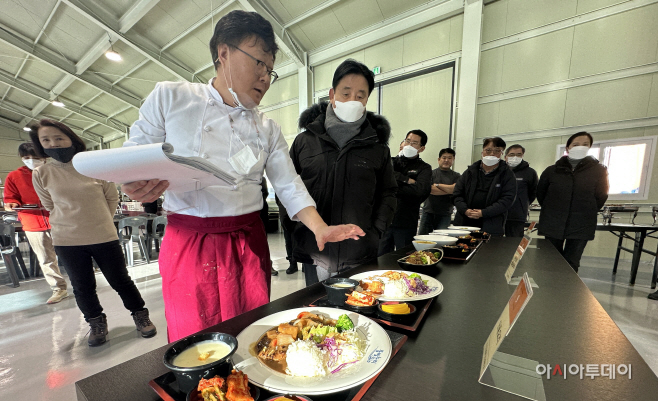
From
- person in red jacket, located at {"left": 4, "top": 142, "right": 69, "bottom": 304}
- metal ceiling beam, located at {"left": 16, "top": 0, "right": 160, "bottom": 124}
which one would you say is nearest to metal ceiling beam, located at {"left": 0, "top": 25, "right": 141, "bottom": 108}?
metal ceiling beam, located at {"left": 16, "top": 0, "right": 160, "bottom": 124}

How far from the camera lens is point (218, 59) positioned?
98cm

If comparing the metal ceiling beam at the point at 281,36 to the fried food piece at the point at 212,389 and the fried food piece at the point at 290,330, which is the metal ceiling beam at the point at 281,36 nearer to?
the fried food piece at the point at 290,330

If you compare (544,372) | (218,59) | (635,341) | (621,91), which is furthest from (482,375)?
(621,91)

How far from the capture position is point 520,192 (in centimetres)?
337

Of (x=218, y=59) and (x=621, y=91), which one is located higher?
(x=621, y=91)

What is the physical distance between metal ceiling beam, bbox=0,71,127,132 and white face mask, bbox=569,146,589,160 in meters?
16.9

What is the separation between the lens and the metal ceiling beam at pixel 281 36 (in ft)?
17.4

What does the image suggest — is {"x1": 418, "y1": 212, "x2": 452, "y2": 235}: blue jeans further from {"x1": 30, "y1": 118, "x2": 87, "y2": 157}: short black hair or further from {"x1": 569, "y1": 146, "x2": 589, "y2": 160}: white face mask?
{"x1": 30, "y1": 118, "x2": 87, "y2": 157}: short black hair

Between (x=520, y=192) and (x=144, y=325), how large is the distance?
4507mm

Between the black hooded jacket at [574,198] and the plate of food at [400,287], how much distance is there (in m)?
2.67

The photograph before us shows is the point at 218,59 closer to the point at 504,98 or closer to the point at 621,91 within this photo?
the point at 504,98

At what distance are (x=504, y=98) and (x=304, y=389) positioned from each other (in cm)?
599

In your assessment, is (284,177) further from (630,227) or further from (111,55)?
(111,55)

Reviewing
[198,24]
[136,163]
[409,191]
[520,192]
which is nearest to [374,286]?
[136,163]
